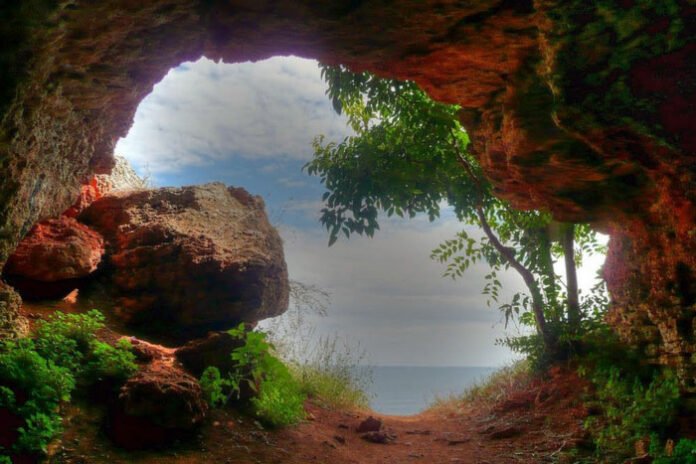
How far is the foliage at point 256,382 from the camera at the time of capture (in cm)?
463

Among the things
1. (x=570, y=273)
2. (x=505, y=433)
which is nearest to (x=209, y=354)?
(x=505, y=433)

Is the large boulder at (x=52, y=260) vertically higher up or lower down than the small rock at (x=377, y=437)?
higher up

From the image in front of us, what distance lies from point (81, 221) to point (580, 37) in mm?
6488

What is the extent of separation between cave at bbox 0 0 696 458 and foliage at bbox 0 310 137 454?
0.41m

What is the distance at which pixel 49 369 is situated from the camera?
3.50m

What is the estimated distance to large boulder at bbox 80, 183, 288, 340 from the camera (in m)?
6.16

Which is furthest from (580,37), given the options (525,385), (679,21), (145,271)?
(525,385)

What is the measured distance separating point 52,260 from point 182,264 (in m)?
1.48

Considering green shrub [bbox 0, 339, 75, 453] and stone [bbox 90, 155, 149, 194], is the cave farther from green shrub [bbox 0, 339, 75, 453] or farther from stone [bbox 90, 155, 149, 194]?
stone [bbox 90, 155, 149, 194]

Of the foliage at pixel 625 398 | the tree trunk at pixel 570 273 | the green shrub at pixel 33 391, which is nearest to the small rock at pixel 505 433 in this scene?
the foliage at pixel 625 398

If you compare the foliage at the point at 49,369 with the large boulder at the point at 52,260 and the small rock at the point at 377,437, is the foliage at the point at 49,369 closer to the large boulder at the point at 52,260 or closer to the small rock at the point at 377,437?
the large boulder at the point at 52,260

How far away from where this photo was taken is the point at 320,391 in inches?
306

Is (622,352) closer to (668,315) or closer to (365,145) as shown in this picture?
(668,315)

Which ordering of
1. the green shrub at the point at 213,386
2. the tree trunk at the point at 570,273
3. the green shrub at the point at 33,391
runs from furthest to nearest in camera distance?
1. the tree trunk at the point at 570,273
2. the green shrub at the point at 213,386
3. the green shrub at the point at 33,391
